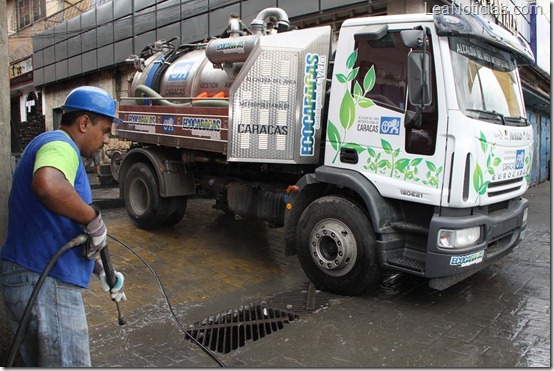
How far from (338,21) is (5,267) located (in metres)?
8.21

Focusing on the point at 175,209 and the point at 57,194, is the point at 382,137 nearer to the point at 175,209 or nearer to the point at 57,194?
the point at 57,194

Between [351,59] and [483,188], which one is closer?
[483,188]

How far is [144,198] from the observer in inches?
300

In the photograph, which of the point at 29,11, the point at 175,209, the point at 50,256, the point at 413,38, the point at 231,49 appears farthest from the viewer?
the point at 29,11

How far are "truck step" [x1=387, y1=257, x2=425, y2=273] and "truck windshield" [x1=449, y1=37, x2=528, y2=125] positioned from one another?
4.79 feet

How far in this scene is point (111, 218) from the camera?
8.58 metres

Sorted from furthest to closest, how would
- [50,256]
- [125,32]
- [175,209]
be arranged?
[125,32], [175,209], [50,256]

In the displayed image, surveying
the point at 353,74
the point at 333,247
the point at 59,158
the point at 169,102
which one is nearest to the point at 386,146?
the point at 353,74

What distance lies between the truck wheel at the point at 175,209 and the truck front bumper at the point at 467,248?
4.47 meters

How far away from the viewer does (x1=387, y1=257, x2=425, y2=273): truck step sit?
425 centimetres

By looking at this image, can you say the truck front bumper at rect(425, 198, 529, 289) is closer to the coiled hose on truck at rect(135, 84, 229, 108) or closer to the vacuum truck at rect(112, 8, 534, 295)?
the vacuum truck at rect(112, 8, 534, 295)

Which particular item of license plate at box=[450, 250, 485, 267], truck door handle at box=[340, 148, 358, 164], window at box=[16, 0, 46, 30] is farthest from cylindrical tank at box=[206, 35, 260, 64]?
window at box=[16, 0, 46, 30]

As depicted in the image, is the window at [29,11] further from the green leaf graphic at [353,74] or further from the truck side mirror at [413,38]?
the truck side mirror at [413,38]

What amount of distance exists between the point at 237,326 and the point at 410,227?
1889 mm
